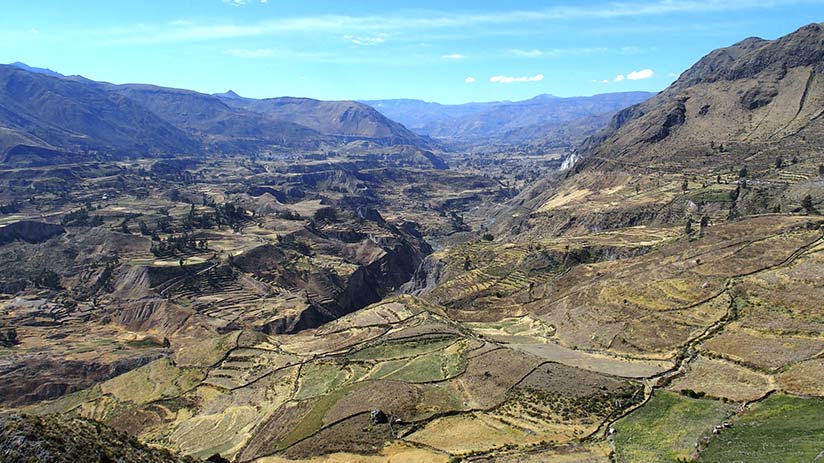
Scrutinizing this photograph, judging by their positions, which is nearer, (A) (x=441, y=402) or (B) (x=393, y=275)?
(A) (x=441, y=402)

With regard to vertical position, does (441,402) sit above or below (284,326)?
above

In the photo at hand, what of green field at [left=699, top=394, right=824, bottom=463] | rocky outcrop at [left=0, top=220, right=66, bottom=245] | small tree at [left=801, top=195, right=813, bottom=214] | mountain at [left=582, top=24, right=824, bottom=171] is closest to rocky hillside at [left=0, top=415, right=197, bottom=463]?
green field at [left=699, top=394, right=824, bottom=463]

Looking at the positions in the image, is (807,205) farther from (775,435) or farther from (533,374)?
(775,435)

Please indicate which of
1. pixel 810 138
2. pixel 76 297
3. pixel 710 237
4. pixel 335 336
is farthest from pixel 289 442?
pixel 810 138

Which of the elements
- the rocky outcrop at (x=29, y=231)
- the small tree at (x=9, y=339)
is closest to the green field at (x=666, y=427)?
the small tree at (x=9, y=339)

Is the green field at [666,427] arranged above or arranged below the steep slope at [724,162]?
below

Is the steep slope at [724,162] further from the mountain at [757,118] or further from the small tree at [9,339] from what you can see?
the small tree at [9,339]

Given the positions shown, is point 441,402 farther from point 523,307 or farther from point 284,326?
point 284,326
